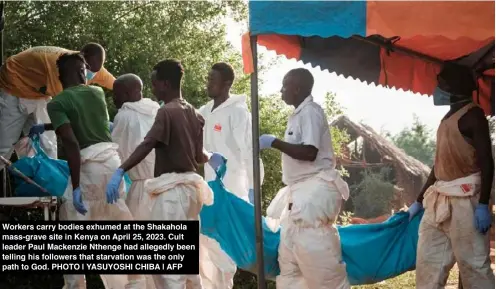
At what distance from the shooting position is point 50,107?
17.7 ft

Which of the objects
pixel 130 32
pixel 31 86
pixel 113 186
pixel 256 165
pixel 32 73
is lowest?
pixel 113 186

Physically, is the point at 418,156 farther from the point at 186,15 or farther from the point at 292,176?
the point at 292,176

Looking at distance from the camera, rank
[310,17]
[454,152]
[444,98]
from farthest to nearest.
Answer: [444,98] < [454,152] < [310,17]

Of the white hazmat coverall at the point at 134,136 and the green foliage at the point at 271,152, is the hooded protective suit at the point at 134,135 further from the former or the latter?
the green foliage at the point at 271,152

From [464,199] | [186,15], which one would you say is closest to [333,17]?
[464,199]

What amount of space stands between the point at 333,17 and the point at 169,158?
1408 millimetres

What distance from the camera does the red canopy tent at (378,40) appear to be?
4648 millimetres

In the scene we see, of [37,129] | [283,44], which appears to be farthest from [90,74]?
[283,44]

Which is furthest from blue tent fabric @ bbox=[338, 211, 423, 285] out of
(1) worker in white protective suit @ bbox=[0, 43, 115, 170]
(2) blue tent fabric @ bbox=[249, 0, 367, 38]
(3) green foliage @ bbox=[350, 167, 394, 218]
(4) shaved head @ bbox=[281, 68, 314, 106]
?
(3) green foliage @ bbox=[350, 167, 394, 218]

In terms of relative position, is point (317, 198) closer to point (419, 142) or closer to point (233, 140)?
point (233, 140)

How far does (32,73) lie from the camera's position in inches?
279

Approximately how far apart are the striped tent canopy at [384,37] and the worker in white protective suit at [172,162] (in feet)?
1.84

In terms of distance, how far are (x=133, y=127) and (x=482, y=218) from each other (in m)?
2.79

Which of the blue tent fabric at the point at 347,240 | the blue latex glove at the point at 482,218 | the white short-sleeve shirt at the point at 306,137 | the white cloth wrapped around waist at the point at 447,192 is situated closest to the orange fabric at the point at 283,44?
the white short-sleeve shirt at the point at 306,137
